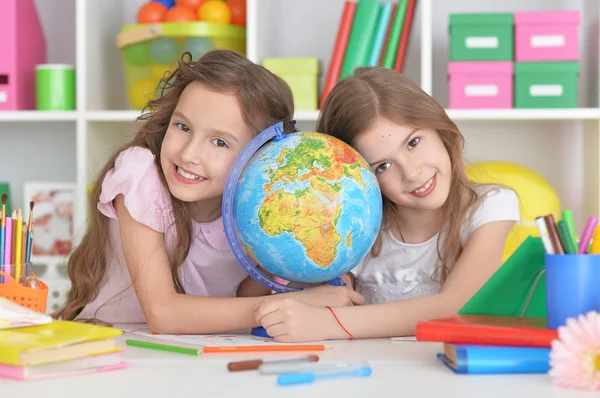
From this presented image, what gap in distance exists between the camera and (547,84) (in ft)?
9.07

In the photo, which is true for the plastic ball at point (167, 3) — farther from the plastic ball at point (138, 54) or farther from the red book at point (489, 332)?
the red book at point (489, 332)

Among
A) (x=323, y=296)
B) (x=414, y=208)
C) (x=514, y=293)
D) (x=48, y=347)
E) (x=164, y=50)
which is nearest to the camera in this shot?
(x=48, y=347)

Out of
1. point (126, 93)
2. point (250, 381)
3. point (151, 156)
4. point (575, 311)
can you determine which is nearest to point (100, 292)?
point (151, 156)

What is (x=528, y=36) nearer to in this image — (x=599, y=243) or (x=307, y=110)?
(x=307, y=110)

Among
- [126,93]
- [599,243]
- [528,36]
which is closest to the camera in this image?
[599,243]

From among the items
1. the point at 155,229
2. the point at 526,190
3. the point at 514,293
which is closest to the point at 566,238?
the point at 514,293

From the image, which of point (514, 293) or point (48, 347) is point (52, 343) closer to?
point (48, 347)

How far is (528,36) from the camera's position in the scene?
9.05ft

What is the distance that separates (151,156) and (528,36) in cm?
163

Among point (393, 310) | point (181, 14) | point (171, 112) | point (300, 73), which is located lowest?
point (393, 310)

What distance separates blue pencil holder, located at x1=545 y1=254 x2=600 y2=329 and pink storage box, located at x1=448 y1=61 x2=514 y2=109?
1807mm

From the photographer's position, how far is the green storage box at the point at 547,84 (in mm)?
2758

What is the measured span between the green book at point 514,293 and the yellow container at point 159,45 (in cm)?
189

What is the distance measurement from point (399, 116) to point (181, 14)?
Result: 152 cm
